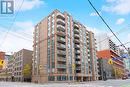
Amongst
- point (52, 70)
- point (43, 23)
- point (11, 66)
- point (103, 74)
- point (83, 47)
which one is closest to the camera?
point (52, 70)

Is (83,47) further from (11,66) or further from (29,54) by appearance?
(11,66)

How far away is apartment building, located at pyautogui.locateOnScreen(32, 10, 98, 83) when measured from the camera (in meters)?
73.3

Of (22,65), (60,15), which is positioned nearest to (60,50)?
(60,15)

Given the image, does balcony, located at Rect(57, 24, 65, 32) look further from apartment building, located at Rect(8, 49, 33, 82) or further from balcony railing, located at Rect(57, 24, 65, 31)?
apartment building, located at Rect(8, 49, 33, 82)

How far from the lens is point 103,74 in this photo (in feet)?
394

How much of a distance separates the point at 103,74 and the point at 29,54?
4380 cm

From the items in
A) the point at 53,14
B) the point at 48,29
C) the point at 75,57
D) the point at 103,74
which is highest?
the point at 53,14

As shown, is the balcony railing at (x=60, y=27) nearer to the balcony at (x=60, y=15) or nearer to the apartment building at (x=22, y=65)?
the balcony at (x=60, y=15)

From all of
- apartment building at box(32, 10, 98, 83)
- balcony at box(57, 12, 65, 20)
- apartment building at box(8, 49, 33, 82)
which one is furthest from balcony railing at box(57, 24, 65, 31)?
apartment building at box(8, 49, 33, 82)

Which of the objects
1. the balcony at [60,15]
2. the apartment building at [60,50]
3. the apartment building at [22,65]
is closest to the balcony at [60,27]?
the apartment building at [60,50]

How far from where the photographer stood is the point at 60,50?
7538cm

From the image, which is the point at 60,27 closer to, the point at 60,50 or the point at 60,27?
the point at 60,27

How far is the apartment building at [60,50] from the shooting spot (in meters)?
73.3

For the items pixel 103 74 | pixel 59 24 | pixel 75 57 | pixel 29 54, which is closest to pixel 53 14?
pixel 59 24
